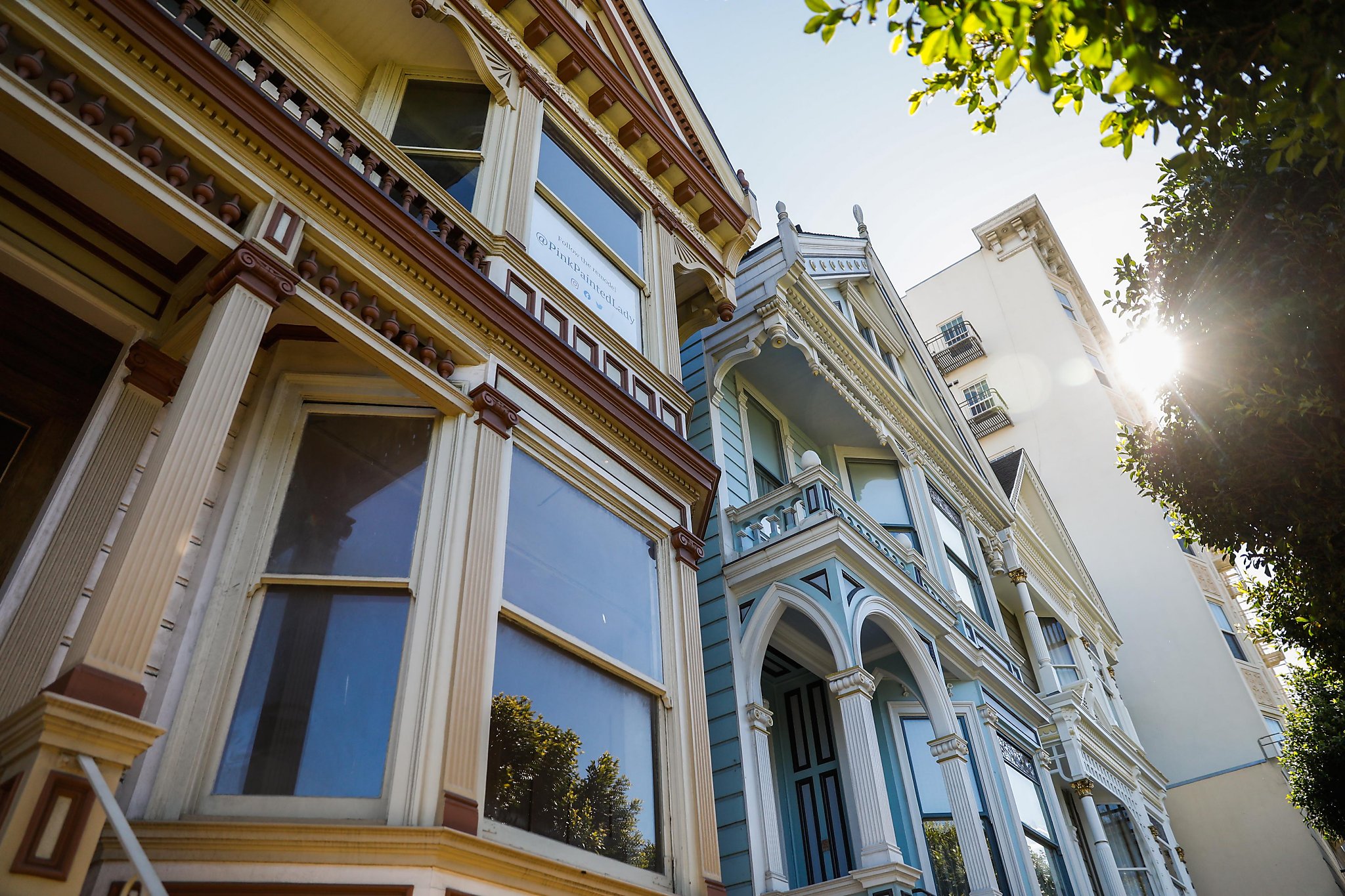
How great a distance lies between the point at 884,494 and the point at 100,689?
11917 mm

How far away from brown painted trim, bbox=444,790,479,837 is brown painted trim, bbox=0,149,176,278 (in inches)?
141

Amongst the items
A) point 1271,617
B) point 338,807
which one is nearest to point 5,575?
point 338,807

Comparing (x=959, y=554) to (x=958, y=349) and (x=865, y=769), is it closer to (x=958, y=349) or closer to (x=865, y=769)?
(x=865, y=769)

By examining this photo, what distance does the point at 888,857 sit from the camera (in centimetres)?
795

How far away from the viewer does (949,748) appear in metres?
9.83

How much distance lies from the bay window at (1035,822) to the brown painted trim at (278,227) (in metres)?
9.80

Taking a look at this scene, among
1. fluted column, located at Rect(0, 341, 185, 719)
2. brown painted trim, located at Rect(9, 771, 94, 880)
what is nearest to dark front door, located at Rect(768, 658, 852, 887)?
fluted column, located at Rect(0, 341, 185, 719)

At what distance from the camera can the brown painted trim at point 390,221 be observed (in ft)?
17.4

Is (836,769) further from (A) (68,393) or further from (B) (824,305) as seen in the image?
(A) (68,393)

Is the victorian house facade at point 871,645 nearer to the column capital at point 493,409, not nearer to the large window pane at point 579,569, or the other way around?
the large window pane at point 579,569

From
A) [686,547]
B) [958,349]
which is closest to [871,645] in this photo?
[686,547]

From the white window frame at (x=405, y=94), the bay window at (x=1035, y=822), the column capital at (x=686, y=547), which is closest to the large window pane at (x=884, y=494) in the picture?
the bay window at (x=1035, y=822)

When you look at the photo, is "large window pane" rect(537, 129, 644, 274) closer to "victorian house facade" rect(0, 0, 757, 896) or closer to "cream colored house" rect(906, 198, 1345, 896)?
"victorian house facade" rect(0, 0, 757, 896)

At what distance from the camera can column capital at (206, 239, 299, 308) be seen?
512 cm
